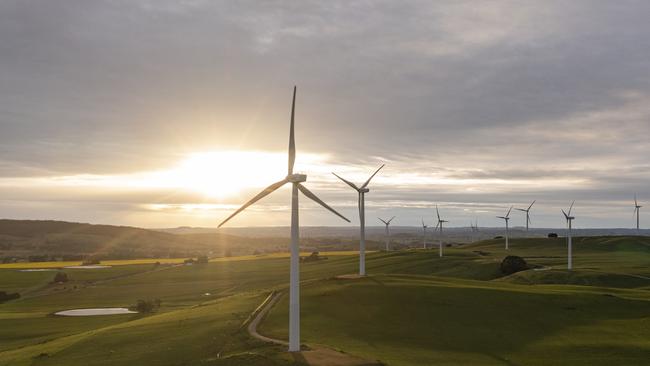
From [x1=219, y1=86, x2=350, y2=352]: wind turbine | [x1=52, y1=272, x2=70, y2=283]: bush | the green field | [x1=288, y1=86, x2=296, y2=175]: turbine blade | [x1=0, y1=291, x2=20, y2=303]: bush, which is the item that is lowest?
[x1=0, y1=291, x2=20, y2=303]: bush

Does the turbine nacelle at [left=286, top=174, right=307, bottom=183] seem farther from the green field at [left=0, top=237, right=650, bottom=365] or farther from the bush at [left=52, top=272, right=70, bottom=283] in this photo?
the bush at [left=52, top=272, right=70, bottom=283]

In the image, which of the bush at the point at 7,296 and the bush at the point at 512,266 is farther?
the bush at the point at 7,296

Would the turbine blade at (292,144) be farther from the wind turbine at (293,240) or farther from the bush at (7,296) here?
the bush at (7,296)

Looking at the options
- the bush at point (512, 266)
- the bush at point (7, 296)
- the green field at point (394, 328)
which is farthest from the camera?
the bush at point (7, 296)

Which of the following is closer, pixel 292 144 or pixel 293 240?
pixel 293 240

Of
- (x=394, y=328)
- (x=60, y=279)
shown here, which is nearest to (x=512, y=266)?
(x=394, y=328)

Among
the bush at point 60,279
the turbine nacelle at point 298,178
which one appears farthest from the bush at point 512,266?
the bush at point 60,279

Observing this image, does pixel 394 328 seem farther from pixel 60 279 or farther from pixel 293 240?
pixel 60 279

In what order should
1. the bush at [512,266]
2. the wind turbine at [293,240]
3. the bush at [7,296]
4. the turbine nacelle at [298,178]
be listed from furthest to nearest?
1. the bush at [7,296]
2. the bush at [512,266]
3. the turbine nacelle at [298,178]
4. the wind turbine at [293,240]

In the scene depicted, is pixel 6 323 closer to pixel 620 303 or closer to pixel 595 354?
pixel 595 354

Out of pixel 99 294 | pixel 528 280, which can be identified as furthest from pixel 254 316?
pixel 99 294

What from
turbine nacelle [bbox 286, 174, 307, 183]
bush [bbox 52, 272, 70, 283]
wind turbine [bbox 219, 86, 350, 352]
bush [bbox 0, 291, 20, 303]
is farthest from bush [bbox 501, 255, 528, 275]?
bush [bbox 52, 272, 70, 283]
